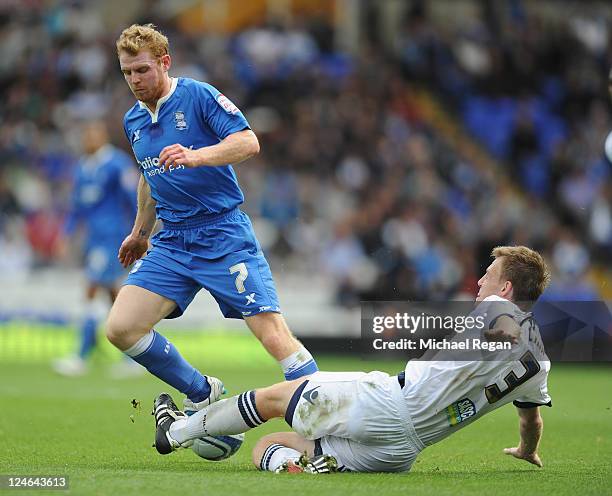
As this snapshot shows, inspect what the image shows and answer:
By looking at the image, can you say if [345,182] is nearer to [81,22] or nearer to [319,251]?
[319,251]

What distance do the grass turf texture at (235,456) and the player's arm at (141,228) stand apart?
3.97ft

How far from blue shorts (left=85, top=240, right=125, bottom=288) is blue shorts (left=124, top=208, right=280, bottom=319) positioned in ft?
18.6

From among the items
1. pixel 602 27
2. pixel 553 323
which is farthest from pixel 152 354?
pixel 602 27

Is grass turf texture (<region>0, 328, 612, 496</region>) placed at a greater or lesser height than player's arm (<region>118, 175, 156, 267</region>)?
lesser

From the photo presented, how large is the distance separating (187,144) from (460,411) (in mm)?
2250

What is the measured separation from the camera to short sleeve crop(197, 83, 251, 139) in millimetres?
6559

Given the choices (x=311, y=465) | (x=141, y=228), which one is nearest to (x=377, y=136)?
(x=141, y=228)

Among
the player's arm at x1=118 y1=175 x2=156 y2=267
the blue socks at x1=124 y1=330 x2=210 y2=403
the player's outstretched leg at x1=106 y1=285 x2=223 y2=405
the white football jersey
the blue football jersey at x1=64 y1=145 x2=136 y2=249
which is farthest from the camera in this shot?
the blue football jersey at x1=64 y1=145 x2=136 y2=249

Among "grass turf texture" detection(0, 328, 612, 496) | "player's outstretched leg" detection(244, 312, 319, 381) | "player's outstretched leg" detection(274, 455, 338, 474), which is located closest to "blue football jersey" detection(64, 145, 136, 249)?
"grass turf texture" detection(0, 328, 612, 496)

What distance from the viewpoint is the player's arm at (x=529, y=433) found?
598cm

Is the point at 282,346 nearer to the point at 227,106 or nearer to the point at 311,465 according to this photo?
the point at 311,465

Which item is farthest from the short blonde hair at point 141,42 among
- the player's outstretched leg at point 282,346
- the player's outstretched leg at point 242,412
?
the player's outstretched leg at point 242,412

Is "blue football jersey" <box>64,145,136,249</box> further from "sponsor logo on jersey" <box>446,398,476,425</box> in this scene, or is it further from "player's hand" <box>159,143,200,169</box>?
"sponsor logo on jersey" <box>446,398,476,425</box>

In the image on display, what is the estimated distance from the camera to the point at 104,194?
12.5 metres
